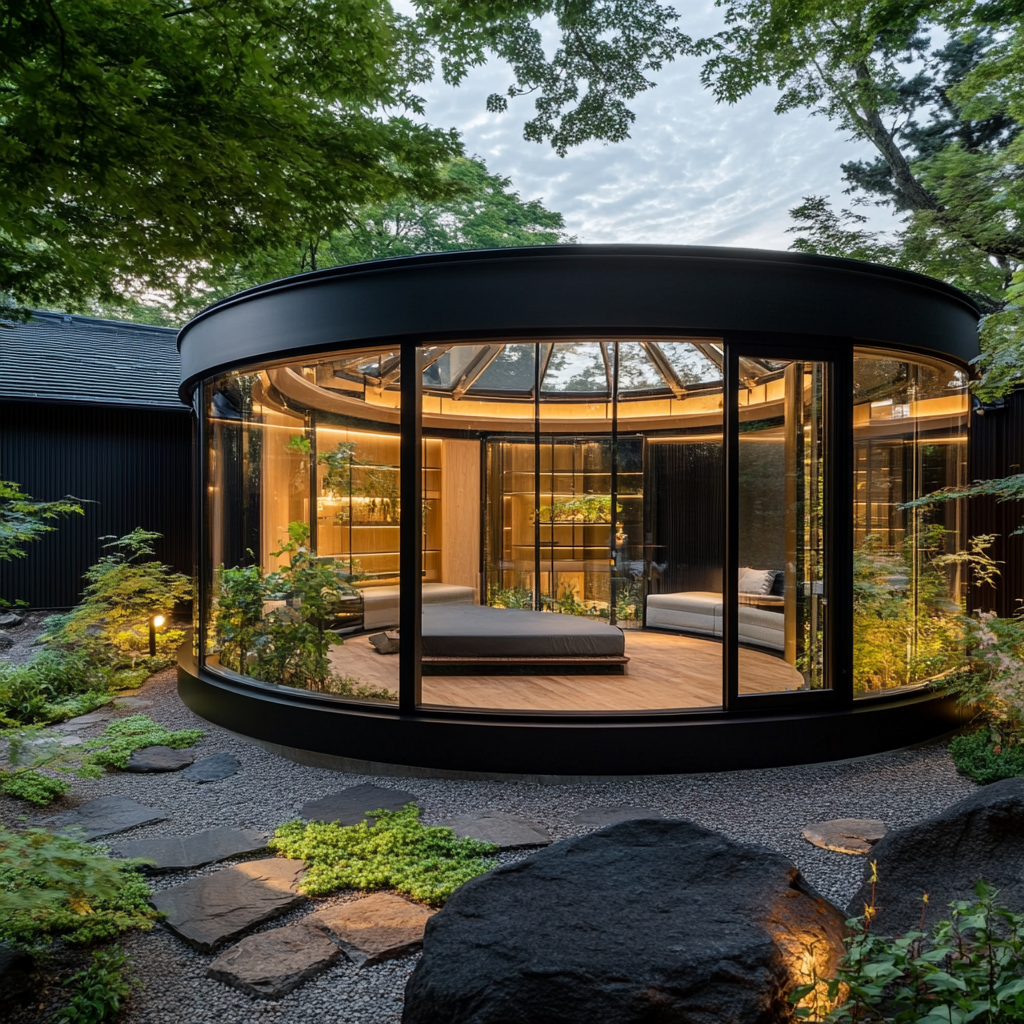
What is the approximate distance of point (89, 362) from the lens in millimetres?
12602

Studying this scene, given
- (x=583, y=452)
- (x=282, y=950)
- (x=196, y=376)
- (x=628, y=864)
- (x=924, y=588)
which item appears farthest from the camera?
(x=583, y=452)

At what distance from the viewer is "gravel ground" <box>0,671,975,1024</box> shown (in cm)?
335

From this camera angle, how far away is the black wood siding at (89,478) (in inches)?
436

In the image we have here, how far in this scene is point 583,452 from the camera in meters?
9.41

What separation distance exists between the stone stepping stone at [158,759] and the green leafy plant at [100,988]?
245cm

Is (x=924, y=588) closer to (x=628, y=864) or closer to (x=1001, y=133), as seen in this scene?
(x=628, y=864)

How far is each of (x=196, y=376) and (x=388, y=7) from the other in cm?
329

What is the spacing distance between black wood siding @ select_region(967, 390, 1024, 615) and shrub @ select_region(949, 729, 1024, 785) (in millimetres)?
2467

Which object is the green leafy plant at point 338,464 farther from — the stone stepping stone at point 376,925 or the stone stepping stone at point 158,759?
the stone stepping stone at point 376,925

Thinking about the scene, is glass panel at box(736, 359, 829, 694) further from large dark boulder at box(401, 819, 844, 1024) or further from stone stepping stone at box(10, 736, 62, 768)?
stone stepping stone at box(10, 736, 62, 768)

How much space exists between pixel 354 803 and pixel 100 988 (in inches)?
76.2

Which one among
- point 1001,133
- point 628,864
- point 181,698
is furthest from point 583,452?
point 1001,133

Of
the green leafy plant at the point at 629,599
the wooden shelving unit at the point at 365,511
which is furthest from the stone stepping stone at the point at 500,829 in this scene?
the green leafy plant at the point at 629,599

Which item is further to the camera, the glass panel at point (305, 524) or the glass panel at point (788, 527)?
the glass panel at point (305, 524)
